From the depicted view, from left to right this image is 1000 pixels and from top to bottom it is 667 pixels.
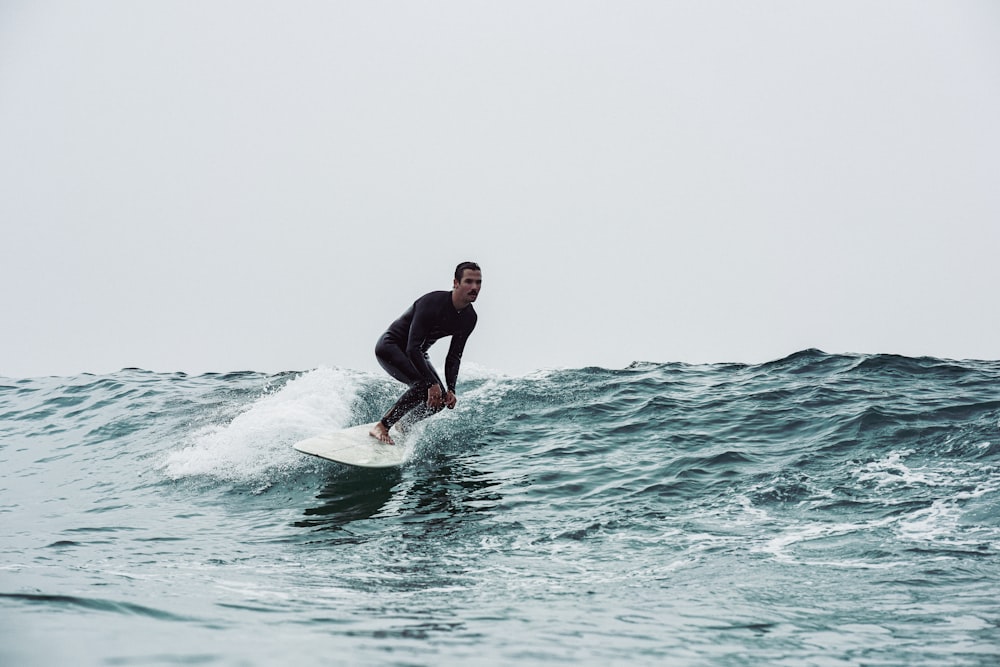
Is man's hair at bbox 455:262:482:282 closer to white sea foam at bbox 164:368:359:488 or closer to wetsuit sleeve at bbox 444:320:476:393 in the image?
wetsuit sleeve at bbox 444:320:476:393

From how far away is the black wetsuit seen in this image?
9.91 m

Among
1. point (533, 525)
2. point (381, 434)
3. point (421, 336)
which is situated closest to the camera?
point (533, 525)

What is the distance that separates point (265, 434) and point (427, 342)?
9.70ft

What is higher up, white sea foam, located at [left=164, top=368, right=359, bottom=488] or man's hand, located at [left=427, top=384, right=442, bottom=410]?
man's hand, located at [left=427, top=384, right=442, bottom=410]

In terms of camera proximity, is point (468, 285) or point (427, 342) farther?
point (427, 342)

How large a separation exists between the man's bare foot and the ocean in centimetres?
40

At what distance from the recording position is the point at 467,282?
971 cm

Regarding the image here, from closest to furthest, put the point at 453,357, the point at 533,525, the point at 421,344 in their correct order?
the point at 533,525 → the point at 421,344 → the point at 453,357

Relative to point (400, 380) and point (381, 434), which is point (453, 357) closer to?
point (400, 380)

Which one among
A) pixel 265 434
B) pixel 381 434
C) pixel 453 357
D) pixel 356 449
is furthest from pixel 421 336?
pixel 265 434

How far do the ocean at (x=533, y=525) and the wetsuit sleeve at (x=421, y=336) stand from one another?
1.30m

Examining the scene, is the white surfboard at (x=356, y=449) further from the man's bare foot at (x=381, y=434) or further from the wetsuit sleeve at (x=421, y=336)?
the wetsuit sleeve at (x=421, y=336)

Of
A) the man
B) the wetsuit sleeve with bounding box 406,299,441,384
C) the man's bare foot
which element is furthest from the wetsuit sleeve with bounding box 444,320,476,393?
the man's bare foot

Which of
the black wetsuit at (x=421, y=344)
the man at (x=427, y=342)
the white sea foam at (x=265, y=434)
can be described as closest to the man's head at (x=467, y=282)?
the man at (x=427, y=342)
